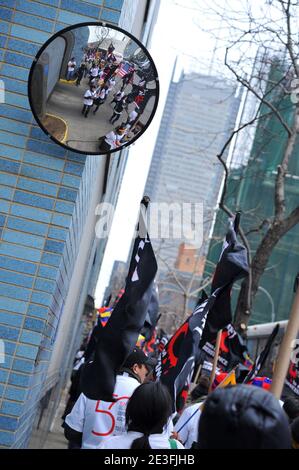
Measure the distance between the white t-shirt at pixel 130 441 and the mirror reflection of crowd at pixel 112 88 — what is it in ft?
8.92

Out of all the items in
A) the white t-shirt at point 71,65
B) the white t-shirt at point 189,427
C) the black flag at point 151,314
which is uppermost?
the white t-shirt at point 71,65

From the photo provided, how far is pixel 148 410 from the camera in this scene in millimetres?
3803

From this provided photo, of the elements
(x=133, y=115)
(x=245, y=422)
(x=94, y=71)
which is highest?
(x=94, y=71)

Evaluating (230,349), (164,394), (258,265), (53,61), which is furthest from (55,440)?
(164,394)

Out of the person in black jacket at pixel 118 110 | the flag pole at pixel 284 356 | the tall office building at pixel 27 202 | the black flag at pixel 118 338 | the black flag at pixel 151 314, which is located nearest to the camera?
the flag pole at pixel 284 356

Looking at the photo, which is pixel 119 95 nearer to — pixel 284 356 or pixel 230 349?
pixel 284 356

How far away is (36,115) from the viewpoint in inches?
225

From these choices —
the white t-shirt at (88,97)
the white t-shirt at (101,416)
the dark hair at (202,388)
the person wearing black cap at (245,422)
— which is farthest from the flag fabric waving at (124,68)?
the person wearing black cap at (245,422)

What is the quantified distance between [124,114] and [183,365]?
1.87 metres

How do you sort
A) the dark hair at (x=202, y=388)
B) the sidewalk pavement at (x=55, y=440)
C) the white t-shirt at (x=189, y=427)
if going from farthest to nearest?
Answer: 1. the sidewalk pavement at (x=55, y=440)
2. the dark hair at (x=202, y=388)
3. the white t-shirt at (x=189, y=427)

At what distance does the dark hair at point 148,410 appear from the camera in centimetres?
377

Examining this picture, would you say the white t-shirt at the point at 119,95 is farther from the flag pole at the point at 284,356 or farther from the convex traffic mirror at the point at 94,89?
the flag pole at the point at 284,356

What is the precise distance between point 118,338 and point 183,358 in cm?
116
